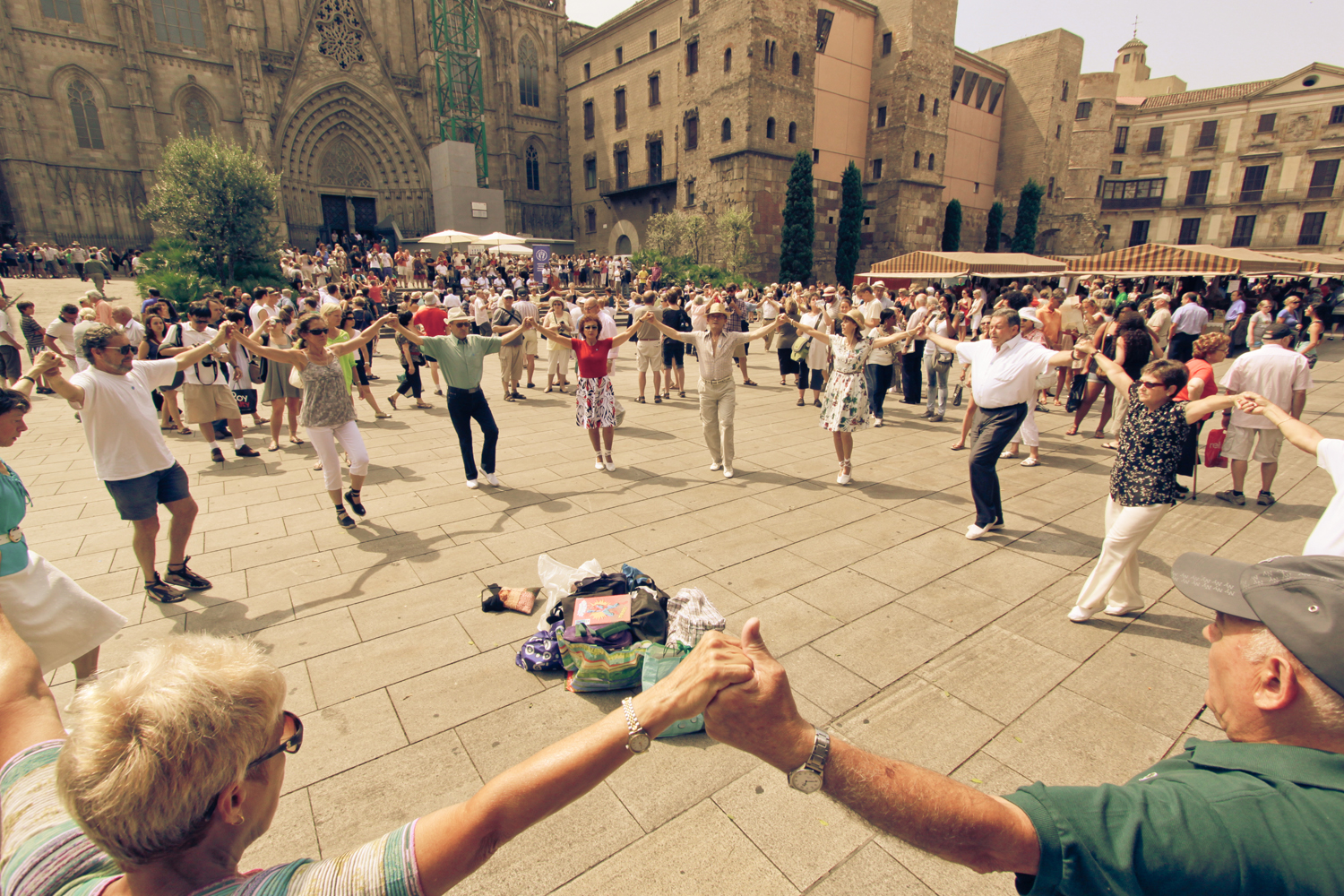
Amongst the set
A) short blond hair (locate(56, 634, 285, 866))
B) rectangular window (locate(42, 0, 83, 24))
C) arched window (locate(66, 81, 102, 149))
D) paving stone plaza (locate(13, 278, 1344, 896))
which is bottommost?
paving stone plaza (locate(13, 278, 1344, 896))

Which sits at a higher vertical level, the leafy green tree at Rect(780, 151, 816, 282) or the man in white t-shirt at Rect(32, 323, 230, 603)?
the leafy green tree at Rect(780, 151, 816, 282)

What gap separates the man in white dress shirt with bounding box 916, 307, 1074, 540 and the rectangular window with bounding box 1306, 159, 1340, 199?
52.4 metres

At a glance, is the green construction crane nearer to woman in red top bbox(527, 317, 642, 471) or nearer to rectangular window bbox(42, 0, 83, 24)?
rectangular window bbox(42, 0, 83, 24)

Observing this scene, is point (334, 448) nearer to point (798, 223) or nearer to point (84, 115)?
point (798, 223)

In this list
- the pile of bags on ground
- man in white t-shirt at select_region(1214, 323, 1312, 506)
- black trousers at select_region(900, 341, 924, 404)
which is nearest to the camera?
the pile of bags on ground

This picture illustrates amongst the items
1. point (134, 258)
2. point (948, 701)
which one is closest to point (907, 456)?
point (948, 701)

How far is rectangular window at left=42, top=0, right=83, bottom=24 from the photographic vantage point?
28484mm

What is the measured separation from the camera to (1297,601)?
117 cm

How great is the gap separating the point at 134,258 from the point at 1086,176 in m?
57.1

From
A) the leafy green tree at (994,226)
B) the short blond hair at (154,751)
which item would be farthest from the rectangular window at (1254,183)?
the short blond hair at (154,751)

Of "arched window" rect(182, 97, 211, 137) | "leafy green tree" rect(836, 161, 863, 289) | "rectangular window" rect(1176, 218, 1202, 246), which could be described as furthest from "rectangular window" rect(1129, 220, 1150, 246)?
"arched window" rect(182, 97, 211, 137)

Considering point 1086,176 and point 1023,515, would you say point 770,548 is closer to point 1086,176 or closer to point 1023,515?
point 1023,515

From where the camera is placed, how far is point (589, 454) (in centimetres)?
822

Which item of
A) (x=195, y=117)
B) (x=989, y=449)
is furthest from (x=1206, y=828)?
(x=195, y=117)
